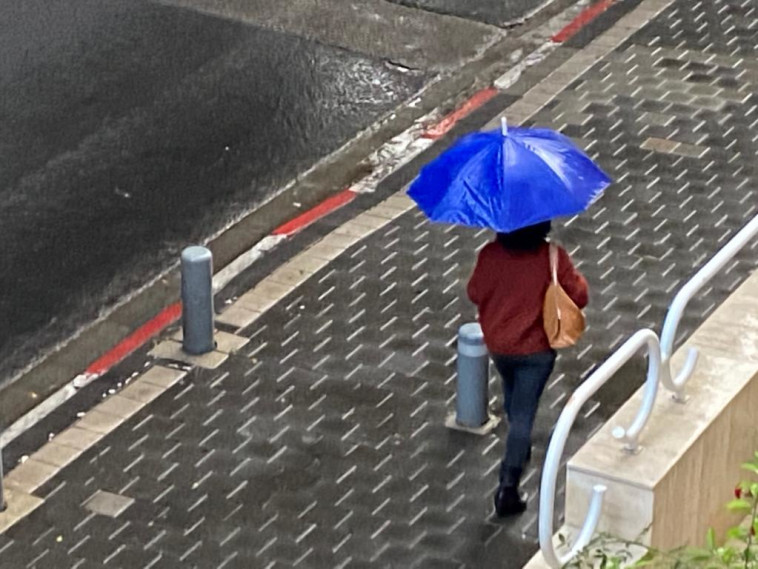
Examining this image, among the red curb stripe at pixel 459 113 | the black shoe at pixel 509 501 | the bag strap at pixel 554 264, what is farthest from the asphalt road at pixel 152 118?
the bag strap at pixel 554 264

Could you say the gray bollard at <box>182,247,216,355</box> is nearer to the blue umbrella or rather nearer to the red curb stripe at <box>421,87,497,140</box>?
the blue umbrella

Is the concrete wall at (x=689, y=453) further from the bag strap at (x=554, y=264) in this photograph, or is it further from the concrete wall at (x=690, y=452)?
the bag strap at (x=554, y=264)

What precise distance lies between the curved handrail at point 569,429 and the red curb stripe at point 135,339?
12.7 feet

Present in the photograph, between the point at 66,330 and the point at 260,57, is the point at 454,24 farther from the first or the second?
the point at 66,330

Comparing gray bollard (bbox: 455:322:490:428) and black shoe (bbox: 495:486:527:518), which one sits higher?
gray bollard (bbox: 455:322:490:428)

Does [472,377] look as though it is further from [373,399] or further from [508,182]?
[508,182]

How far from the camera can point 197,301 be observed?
331 inches

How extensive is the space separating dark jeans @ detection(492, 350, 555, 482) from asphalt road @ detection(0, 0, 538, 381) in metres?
3.01

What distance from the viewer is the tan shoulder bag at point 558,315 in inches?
263

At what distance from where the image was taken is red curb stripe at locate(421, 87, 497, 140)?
11.5 meters

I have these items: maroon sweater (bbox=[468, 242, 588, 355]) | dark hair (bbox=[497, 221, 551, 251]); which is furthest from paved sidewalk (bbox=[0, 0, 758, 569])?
dark hair (bbox=[497, 221, 551, 251])

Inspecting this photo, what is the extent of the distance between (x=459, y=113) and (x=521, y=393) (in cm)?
510

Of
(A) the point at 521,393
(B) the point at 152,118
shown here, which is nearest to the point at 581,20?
(B) the point at 152,118

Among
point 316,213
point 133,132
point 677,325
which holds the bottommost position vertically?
point 316,213
